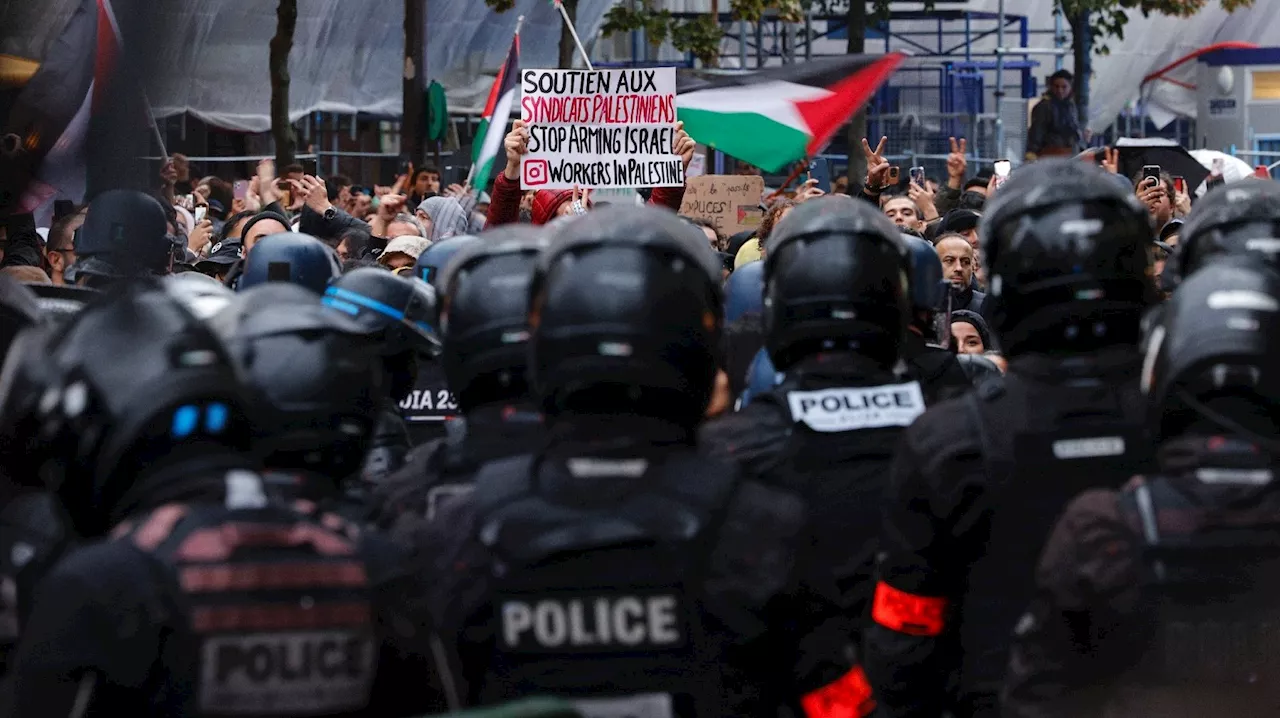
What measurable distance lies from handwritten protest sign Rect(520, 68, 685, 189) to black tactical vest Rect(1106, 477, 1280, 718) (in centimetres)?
733

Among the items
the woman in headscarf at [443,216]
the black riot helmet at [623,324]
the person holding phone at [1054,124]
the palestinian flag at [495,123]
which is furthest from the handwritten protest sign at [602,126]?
the person holding phone at [1054,124]

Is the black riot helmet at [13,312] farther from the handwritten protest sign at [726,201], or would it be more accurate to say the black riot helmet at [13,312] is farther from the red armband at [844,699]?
the handwritten protest sign at [726,201]

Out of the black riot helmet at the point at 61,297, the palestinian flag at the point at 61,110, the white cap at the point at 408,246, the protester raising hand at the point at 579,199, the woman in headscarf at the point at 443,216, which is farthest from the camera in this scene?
the woman in headscarf at the point at 443,216

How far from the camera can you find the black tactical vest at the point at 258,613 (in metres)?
3.17

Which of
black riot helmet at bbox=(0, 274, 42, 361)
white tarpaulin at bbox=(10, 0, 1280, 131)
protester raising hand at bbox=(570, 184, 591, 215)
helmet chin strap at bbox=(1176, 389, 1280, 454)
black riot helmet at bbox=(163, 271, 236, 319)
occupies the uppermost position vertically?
white tarpaulin at bbox=(10, 0, 1280, 131)

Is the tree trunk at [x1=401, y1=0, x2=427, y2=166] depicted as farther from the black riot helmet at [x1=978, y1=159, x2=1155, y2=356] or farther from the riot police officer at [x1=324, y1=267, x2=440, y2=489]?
the black riot helmet at [x1=978, y1=159, x2=1155, y2=356]

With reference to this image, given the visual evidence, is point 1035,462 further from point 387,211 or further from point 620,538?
point 387,211

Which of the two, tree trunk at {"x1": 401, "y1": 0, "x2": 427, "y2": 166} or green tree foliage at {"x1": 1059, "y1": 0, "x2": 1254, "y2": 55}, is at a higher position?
green tree foliage at {"x1": 1059, "y1": 0, "x2": 1254, "y2": 55}

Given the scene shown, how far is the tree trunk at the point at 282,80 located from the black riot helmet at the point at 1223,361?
19800 millimetres

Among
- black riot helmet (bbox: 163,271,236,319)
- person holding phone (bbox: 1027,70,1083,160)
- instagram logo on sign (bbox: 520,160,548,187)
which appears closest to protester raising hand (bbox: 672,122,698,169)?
instagram logo on sign (bbox: 520,160,548,187)

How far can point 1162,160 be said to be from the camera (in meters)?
17.6

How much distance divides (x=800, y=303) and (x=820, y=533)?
1.85 feet

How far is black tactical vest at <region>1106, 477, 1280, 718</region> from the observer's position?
3.65 metres

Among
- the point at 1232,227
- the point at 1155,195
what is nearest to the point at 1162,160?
the point at 1155,195
